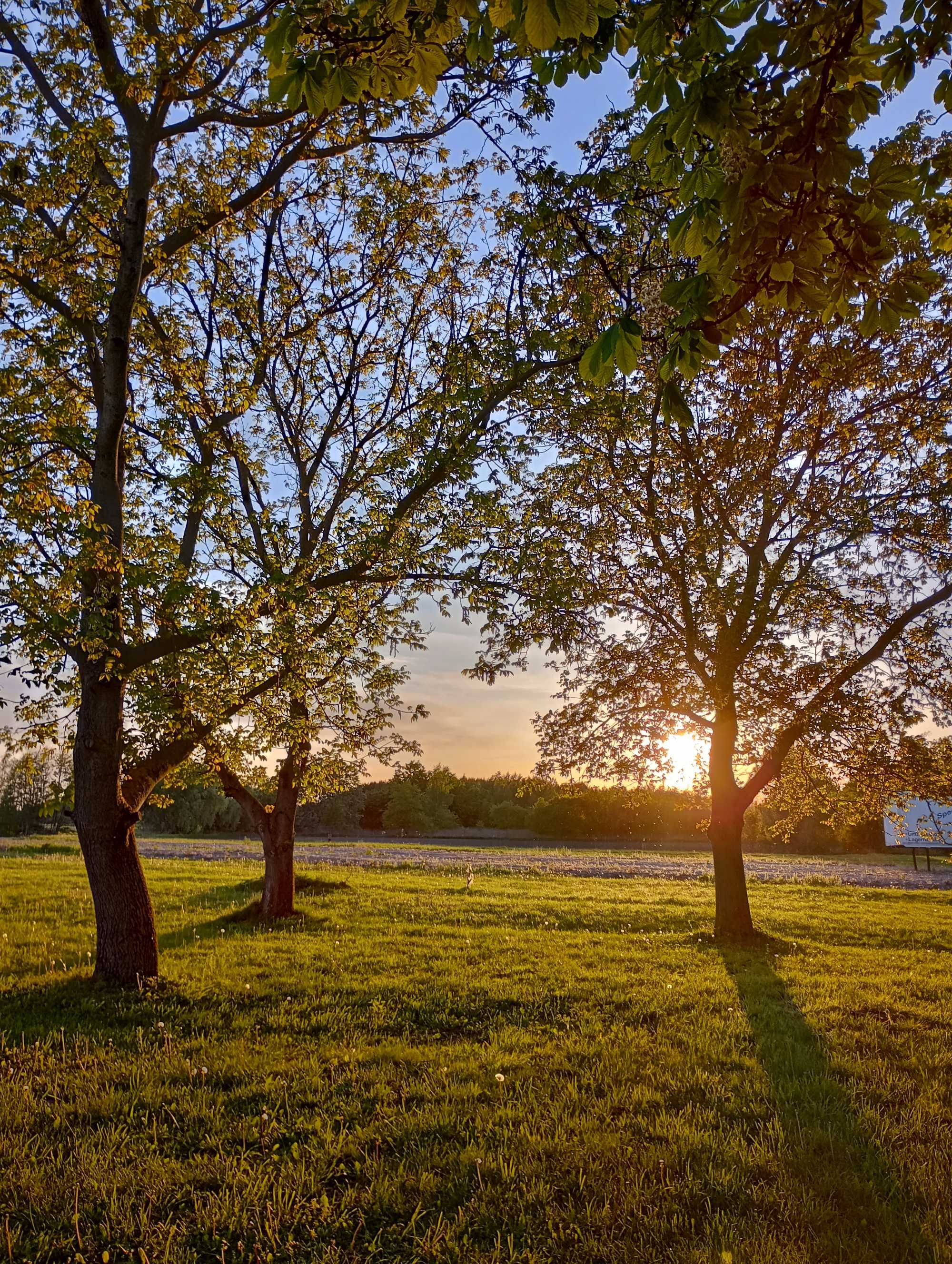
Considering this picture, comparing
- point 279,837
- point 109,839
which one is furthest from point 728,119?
point 279,837

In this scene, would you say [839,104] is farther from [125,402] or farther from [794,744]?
[794,744]

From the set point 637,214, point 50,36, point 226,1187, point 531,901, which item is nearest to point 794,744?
point 531,901

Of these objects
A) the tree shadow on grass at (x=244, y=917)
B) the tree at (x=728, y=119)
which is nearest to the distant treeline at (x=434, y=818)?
the tree shadow on grass at (x=244, y=917)

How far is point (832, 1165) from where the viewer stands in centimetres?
512

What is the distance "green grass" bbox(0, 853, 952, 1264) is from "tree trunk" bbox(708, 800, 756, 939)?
2.29m

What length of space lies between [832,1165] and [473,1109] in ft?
9.22

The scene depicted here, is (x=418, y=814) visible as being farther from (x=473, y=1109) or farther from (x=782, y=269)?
(x=782, y=269)

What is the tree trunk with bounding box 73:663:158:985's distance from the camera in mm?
9984

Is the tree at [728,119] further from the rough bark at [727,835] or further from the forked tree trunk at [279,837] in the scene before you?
the forked tree trunk at [279,837]

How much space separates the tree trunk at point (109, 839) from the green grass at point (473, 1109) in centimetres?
57

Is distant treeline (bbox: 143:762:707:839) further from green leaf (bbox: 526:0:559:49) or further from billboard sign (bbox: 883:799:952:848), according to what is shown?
green leaf (bbox: 526:0:559:49)

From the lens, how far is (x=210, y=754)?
12812 mm

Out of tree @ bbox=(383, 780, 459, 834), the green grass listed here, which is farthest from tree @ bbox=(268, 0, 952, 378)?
tree @ bbox=(383, 780, 459, 834)

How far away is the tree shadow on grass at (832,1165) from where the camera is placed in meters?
4.18
